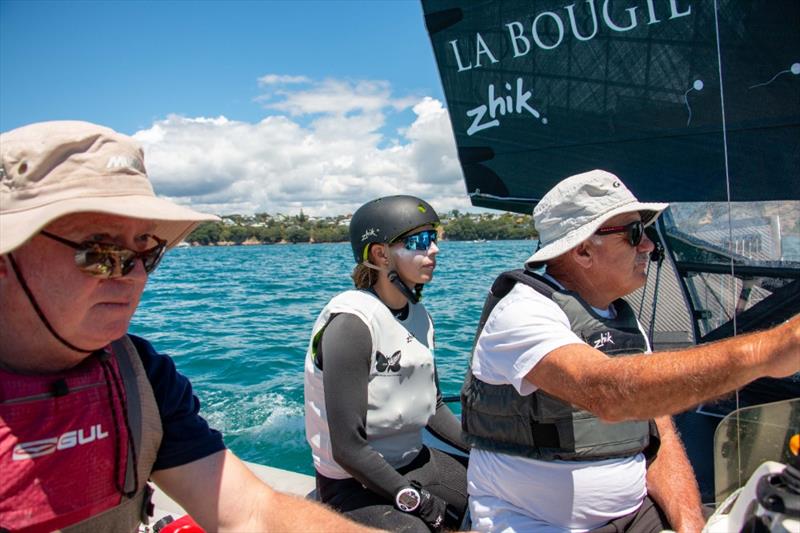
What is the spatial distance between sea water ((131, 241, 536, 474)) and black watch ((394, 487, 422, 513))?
108 inches

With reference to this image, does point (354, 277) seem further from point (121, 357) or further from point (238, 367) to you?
point (238, 367)

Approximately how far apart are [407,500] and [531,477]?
1.78ft

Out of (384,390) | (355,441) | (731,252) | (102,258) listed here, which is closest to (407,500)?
(355,441)

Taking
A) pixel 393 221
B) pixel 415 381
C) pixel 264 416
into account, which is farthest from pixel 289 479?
pixel 264 416

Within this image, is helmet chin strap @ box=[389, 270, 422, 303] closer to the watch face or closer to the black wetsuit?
the black wetsuit

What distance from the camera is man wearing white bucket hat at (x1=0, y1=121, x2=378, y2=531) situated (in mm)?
985

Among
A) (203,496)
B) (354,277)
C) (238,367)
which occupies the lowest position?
(238,367)

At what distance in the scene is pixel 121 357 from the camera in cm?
119

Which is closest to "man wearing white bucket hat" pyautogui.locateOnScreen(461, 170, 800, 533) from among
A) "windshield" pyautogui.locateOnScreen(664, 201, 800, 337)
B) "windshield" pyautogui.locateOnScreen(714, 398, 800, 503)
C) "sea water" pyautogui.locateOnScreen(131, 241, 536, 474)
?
"windshield" pyautogui.locateOnScreen(714, 398, 800, 503)

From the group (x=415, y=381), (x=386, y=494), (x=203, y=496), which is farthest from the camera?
(x=415, y=381)

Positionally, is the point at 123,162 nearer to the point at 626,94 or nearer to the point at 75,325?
the point at 75,325

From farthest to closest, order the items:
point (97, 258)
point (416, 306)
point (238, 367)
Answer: point (238, 367)
point (416, 306)
point (97, 258)

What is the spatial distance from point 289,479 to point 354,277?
1.29 metres

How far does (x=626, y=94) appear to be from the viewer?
3467 millimetres
